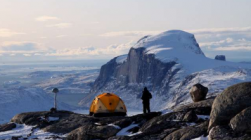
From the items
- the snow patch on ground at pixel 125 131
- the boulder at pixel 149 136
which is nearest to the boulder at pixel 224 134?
the boulder at pixel 149 136

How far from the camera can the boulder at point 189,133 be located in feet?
91.2

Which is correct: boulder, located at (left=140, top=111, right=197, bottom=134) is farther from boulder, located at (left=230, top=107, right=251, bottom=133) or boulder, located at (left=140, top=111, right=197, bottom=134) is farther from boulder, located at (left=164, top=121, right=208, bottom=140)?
boulder, located at (left=230, top=107, right=251, bottom=133)

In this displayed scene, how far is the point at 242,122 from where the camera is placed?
25328 millimetres

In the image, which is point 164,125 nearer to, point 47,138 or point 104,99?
point 47,138

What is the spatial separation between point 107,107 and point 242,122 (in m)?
23.9

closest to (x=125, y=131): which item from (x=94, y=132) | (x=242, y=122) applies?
(x=94, y=132)

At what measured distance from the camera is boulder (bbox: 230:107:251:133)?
2512 centimetres

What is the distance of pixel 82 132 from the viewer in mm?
36375

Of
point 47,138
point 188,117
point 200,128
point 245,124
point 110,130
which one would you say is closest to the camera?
point 245,124

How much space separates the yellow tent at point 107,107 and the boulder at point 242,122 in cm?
2317

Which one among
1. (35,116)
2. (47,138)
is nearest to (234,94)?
(47,138)

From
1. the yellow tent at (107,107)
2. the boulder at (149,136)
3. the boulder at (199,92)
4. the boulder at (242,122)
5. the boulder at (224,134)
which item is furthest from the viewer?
the yellow tent at (107,107)

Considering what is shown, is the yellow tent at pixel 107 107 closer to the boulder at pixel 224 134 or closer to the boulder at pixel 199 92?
the boulder at pixel 199 92

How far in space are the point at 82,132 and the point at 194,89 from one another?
1155cm
